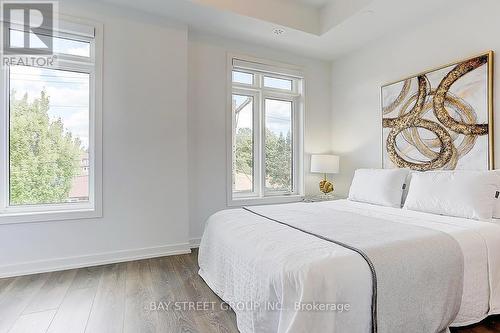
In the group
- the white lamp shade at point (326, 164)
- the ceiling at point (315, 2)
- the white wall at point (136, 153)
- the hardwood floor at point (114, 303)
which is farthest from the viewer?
the white lamp shade at point (326, 164)

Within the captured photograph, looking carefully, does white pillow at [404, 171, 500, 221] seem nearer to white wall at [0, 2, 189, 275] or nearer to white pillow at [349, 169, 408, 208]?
white pillow at [349, 169, 408, 208]

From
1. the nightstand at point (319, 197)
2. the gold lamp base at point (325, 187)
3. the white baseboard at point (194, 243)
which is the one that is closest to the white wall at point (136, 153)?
the white baseboard at point (194, 243)

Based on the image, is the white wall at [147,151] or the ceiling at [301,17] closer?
the white wall at [147,151]

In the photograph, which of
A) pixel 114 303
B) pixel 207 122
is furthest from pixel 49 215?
pixel 207 122

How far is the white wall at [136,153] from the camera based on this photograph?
277cm

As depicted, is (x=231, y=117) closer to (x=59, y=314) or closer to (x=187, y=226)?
(x=187, y=226)

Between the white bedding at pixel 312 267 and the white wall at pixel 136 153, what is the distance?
37.9 inches

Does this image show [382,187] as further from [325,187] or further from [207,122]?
[207,122]

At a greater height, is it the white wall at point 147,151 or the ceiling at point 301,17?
the ceiling at point 301,17

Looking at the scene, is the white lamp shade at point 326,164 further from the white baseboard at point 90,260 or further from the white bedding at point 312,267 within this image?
the white baseboard at point 90,260

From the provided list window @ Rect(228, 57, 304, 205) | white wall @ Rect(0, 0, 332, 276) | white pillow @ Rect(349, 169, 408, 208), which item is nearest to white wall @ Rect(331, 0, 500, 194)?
white pillow @ Rect(349, 169, 408, 208)

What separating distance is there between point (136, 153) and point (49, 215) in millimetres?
1034

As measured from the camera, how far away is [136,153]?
9.93ft

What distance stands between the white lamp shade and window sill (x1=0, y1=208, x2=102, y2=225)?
2.95 meters
